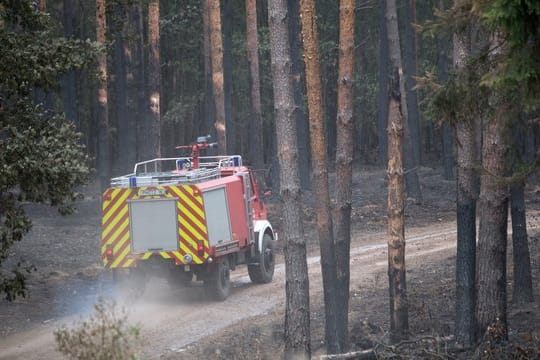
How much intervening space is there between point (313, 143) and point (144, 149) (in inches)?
687

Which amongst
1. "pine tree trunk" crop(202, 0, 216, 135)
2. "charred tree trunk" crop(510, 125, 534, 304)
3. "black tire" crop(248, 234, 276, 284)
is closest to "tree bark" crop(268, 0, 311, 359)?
"charred tree trunk" crop(510, 125, 534, 304)

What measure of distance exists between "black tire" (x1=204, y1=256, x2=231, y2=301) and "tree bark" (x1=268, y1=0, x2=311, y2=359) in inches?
203

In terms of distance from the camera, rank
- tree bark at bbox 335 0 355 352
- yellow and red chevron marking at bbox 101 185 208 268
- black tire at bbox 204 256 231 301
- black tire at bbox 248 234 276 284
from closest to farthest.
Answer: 1. tree bark at bbox 335 0 355 352
2. yellow and red chevron marking at bbox 101 185 208 268
3. black tire at bbox 204 256 231 301
4. black tire at bbox 248 234 276 284

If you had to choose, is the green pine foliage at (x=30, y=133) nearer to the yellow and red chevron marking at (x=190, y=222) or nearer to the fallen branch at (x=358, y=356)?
the fallen branch at (x=358, y=356)

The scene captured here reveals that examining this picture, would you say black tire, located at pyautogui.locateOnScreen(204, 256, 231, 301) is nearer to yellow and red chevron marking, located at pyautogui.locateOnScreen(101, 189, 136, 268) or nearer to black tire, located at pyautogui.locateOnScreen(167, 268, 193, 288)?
black tire, located at pyautogui.locateOnScreen(167, 268, 193, 288)

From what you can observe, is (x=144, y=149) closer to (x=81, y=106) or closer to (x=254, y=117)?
(x=254, y=117)

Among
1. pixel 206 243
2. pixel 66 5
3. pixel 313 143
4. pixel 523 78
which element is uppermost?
Answer: pixel 66 5

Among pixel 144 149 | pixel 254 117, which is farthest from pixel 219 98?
pixel 254 117

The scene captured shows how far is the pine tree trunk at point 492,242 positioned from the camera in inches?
478

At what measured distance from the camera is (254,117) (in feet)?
117

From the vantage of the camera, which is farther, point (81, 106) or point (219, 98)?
point (81, 106)

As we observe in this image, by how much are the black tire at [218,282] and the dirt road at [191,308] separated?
0.18 m

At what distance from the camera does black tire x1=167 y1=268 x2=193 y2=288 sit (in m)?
17.7

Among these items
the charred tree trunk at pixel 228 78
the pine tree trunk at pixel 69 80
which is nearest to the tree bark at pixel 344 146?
the charred tree trunk at pixel 228 78
